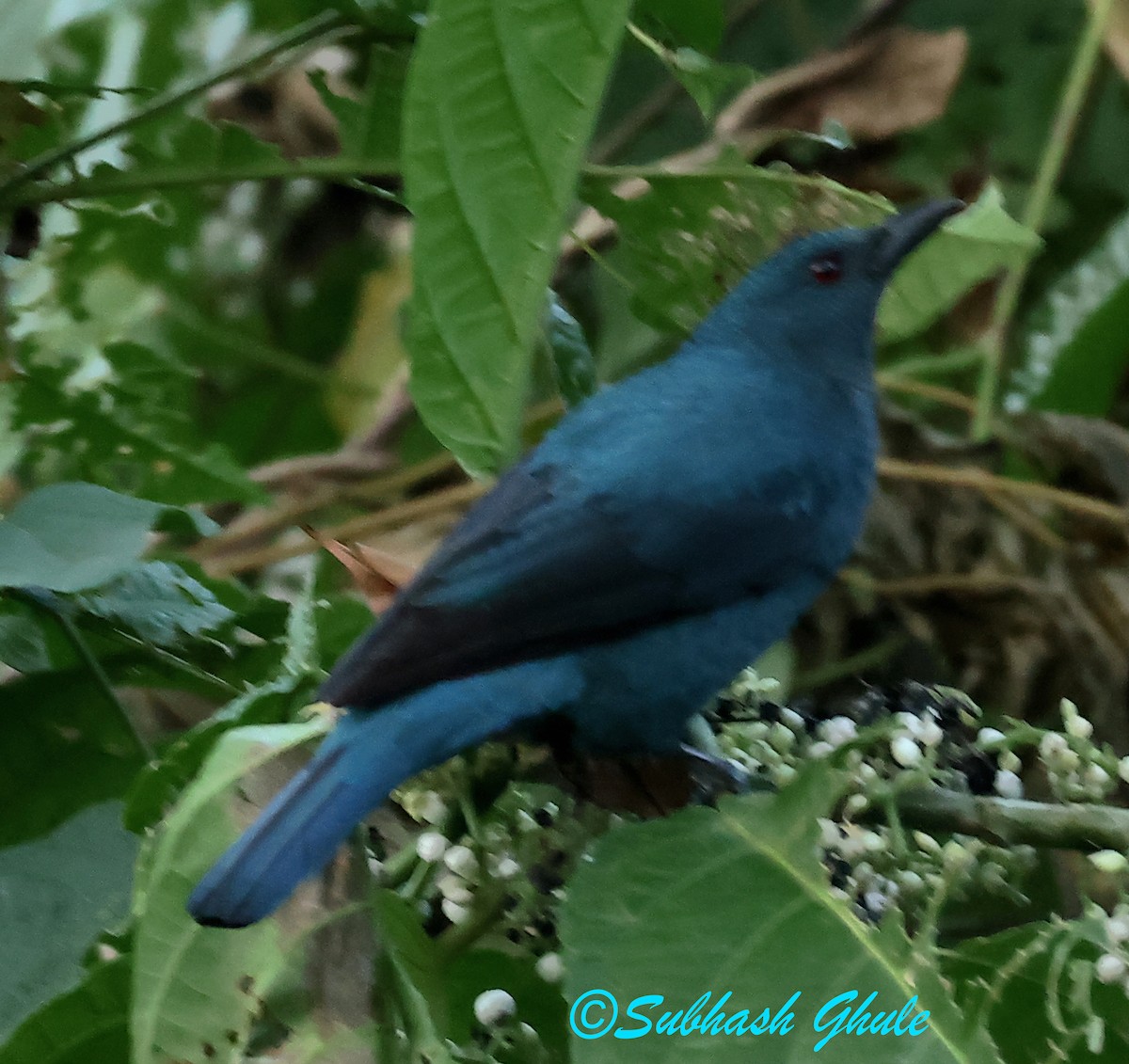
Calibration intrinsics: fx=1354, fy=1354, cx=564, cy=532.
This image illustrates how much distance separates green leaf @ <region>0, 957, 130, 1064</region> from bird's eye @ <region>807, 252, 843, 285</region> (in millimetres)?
952

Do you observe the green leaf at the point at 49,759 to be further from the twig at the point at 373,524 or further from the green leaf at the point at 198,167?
the twig at the point at 373,524

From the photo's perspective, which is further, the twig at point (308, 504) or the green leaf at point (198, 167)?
the twig at point (308, 504)

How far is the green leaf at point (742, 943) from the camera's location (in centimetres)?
81

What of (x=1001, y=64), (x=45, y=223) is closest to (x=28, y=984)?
(x=45, y=223)

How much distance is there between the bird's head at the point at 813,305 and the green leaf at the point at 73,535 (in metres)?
0.63

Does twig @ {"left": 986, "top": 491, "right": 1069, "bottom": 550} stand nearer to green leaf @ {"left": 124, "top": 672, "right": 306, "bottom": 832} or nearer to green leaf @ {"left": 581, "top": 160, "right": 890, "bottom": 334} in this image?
green leaf @ {"left": 581, "top": 160, "right": 890, "bottom": 334}

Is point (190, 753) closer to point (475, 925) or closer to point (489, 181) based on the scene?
point (475, 925)

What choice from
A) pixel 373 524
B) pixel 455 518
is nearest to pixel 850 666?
pixel 455 518

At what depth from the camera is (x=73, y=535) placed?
41.6 inches

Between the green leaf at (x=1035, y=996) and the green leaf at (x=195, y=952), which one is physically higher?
the green leaf at (x=195, y=952)

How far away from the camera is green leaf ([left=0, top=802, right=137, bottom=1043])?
0.98 meters

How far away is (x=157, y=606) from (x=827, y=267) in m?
0.77

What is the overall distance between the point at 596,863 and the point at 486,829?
0.30 ft

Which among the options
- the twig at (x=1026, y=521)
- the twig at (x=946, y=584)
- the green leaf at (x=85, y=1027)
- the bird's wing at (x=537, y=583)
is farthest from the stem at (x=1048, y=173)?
the green leaf at (x=85, y=1027)
